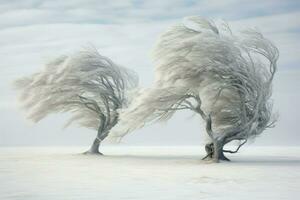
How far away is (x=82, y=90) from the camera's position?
15.7 m

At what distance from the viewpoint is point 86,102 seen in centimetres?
1592

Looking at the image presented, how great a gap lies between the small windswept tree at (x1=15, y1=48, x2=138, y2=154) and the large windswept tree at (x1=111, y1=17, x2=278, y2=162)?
3.26m

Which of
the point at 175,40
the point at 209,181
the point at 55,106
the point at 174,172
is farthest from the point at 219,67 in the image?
the point at 55,106

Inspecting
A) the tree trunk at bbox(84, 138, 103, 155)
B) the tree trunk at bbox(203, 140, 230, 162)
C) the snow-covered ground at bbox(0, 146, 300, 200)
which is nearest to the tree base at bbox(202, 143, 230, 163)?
the tree trunk at bbox(203, 140, 230, 162)

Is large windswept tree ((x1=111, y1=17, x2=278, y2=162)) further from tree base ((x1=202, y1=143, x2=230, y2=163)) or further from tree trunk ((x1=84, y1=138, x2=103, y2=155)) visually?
tree trunk ((x1=84, y1=138, x2=103, y2=155))

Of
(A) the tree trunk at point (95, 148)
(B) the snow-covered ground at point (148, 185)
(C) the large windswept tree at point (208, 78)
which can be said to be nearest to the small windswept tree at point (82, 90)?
(A) the tree trunk at point (95, 148)

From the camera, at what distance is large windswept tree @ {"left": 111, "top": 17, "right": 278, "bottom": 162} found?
1167 cm

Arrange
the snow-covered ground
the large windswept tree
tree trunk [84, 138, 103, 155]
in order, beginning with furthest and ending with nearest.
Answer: tree trunk [84, 138, 103, 155], the large windswept tree, the snow-covered ground

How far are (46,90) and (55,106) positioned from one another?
29.0 inches

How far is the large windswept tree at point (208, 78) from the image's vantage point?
460 inches

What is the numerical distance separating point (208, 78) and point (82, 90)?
5151mm

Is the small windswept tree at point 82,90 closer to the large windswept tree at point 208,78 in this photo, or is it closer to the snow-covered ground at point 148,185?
the large windswept tree at point 208,78

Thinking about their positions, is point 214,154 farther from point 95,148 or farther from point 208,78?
point 95,148

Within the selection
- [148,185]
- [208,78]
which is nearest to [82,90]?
[208,78]
